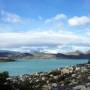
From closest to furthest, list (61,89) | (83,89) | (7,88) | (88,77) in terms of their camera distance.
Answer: (7,88) < (83,89) < (61,89) < (88,77)

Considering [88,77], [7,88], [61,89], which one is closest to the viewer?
[7,88]

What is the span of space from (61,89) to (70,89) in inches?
14.0

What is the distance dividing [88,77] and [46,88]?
2.30 metres

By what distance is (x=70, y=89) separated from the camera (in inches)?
433

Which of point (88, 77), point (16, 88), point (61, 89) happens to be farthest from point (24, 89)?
point (88, 77)

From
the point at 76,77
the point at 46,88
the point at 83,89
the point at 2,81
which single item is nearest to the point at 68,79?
the point at 76,77

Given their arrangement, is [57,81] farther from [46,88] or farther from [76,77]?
[46,88]

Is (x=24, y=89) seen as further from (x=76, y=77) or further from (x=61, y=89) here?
(x=76, y=77)

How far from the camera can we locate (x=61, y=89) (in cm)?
1123

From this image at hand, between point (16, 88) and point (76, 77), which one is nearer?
point (16, 88)

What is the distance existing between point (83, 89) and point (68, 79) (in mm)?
3266

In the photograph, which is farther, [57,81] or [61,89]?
[57,81]

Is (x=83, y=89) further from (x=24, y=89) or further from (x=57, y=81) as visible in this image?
(x=57, y=81)

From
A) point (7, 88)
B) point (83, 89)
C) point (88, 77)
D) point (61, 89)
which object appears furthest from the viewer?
point (88, 77)
